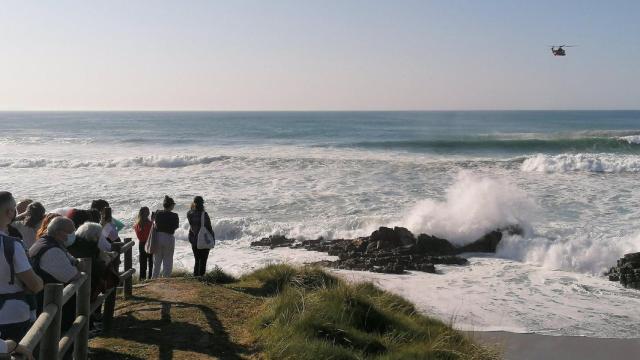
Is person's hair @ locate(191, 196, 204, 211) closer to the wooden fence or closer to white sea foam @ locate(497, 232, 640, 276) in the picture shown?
the wooden fence

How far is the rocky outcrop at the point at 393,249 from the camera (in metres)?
12.8

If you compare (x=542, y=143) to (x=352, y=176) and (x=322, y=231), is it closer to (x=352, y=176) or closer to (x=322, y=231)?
(x=352, y=176)

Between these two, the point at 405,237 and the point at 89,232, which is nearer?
the point at 89,232

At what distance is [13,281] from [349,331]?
3.46 metres

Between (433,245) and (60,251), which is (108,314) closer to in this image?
(60,251)

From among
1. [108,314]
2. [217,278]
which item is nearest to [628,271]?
[217,278]

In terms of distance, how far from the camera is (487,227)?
49.7 feet

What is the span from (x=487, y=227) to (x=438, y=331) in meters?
8.98

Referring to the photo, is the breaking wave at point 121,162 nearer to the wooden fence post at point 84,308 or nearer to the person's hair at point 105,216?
the person's hair at point 105,216

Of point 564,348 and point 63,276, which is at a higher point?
point 63,276

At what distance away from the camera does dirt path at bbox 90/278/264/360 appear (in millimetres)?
5695

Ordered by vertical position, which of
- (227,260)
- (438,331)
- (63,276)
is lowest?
(227,260)

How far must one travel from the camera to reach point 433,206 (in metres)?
17.1

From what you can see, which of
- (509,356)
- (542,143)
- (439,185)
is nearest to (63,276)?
(509,356)
